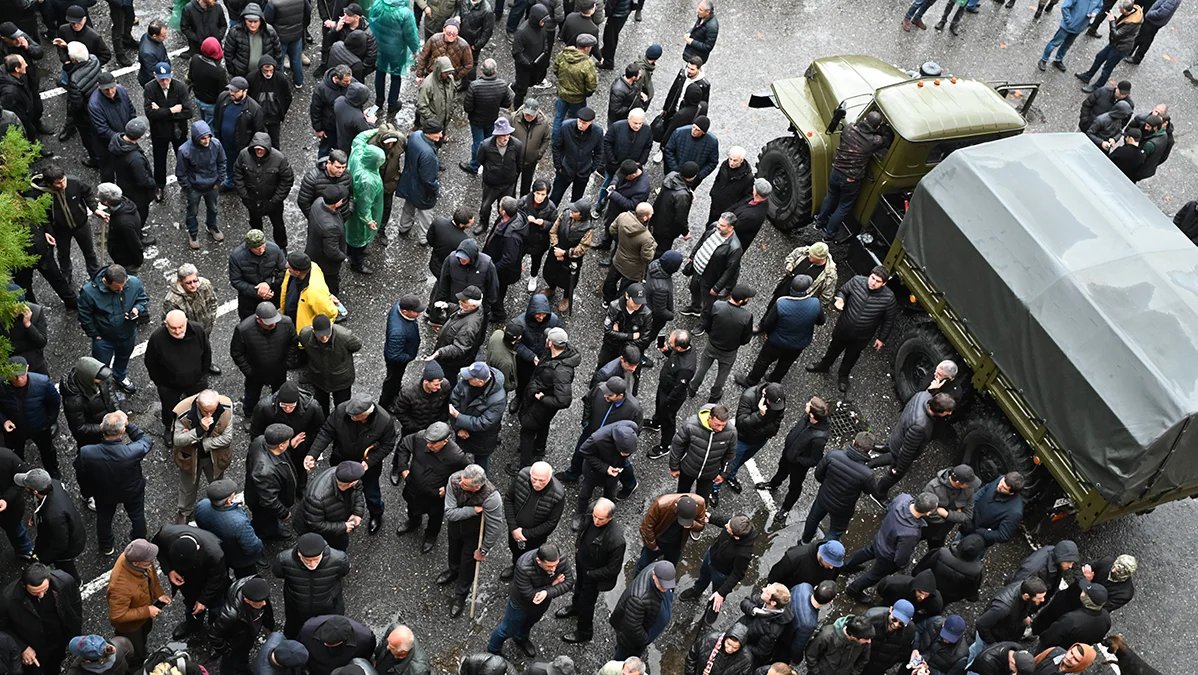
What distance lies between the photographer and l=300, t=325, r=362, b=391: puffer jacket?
10375mm

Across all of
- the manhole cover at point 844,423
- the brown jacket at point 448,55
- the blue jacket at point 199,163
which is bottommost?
the manhole cover at point 844,423

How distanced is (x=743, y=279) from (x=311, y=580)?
6965 mm

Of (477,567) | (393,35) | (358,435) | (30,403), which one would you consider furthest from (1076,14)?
(30,403)

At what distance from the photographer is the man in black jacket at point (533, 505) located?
9.46m

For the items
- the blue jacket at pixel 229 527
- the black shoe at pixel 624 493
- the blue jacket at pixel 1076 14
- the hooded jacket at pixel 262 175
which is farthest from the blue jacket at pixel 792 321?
the blue jacket at pixel 1076 14

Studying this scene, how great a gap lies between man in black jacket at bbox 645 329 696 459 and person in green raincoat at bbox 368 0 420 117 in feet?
18.4

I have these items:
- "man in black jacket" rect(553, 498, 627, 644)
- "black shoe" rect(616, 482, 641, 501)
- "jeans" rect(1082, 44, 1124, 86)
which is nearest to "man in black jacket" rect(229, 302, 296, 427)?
"man in black jacket" rect(553, 498, 627, 644)

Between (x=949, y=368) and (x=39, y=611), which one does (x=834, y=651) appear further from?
(x=39, y=611)

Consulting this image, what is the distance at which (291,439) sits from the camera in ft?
31.6

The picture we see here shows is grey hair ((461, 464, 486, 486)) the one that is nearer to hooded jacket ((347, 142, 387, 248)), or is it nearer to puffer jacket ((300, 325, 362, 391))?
puffer jacket ((300, 325, 362, 391))

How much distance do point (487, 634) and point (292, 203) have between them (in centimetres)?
602

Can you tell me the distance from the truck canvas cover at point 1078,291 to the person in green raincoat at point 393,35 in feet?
21.0

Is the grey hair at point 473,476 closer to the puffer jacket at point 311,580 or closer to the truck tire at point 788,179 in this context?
the puffer jacket at point 311,580

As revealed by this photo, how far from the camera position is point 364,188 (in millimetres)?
12086
